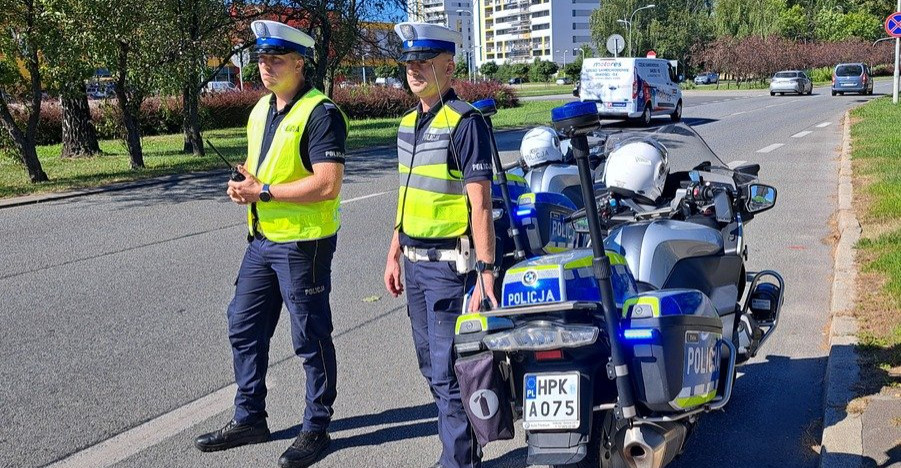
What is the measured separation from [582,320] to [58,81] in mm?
14894

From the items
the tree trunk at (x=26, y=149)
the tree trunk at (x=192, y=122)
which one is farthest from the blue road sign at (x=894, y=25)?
the tree trunk at (x=26, y=149)

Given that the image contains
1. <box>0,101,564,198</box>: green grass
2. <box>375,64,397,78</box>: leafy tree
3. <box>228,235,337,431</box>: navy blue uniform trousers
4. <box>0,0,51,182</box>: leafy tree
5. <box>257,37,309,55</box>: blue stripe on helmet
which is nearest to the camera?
<box>257,37,309,55</box>: blue stripe on helmet

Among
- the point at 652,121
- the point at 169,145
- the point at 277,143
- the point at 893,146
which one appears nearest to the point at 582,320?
the point at 277,143

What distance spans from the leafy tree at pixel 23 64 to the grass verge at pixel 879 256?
1251 cm

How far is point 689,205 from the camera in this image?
4629 mm

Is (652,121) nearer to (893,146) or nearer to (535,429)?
(893,146)

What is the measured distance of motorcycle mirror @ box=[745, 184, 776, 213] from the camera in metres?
4.78

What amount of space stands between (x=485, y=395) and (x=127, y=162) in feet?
58.0

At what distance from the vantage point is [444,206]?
3709 mm

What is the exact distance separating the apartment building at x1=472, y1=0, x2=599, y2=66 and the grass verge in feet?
443

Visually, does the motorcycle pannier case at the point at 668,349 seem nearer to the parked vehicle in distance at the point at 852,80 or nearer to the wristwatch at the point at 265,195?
the wristwatch at the point at 265,195

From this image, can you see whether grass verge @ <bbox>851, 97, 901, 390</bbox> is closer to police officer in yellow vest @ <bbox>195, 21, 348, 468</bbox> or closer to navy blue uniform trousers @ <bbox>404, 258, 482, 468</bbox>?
navy blue uniform trousers @ <bbox>404, 258, 482, 468</bbox>

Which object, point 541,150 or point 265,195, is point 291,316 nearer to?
point 265,195

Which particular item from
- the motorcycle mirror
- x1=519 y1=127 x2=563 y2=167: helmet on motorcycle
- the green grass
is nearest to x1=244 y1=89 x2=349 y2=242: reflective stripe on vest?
the motorcycle mirror
